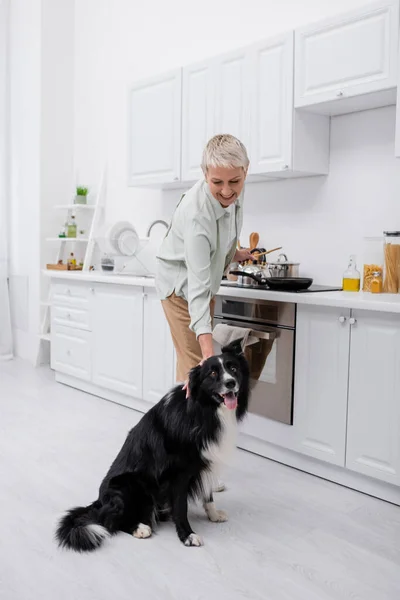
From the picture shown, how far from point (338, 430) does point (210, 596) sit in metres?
1.10

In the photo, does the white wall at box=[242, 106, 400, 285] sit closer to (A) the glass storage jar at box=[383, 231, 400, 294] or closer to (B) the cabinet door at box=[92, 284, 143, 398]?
(A) the glass storage jar at box=[383, 231, 400, 294]

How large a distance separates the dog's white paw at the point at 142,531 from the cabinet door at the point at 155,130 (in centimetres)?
233

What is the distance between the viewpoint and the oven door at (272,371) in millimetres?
2908

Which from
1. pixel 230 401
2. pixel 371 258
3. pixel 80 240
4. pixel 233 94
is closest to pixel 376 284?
pixel 371 258

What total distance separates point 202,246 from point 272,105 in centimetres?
133

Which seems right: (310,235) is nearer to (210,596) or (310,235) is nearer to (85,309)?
(85,309)

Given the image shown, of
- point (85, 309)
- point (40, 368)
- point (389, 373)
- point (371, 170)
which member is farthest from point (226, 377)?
point (40, 368)

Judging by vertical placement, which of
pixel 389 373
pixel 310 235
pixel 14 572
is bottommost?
pixel 14 572

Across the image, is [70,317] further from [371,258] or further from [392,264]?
[392,264]

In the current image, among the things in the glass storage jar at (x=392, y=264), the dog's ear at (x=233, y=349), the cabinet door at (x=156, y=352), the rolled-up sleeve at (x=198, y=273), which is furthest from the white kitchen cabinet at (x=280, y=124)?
the dog's ear at (x=233, y=349)

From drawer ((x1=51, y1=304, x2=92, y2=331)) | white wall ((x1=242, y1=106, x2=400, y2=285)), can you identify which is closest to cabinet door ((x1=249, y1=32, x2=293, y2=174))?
white wall ((x1=242, y1=106, x2=400, y2=285))

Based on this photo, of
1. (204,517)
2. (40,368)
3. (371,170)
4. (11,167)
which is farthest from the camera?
(11,167)

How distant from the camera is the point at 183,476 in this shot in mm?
2170

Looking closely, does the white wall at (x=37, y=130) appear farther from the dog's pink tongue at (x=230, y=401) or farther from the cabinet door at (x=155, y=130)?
the dog's pink tongue at (x=230, y=401)
